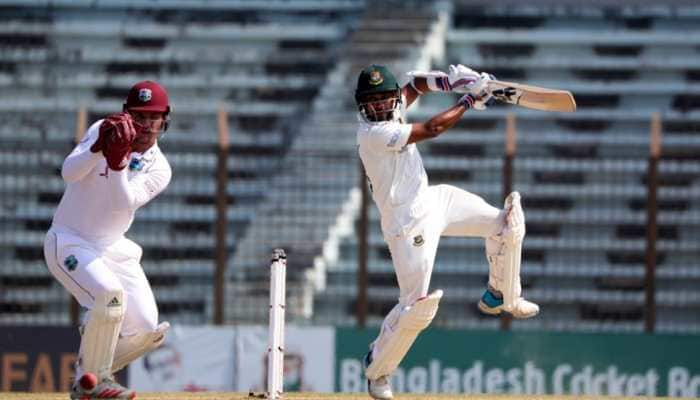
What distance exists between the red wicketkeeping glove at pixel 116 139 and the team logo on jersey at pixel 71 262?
511 mm

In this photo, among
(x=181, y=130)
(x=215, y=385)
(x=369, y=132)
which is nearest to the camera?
(x=369, y=132)

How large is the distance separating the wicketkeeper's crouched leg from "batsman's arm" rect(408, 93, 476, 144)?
67 centimetres

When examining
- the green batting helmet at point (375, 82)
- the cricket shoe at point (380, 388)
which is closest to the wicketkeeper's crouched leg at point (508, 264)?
the cricket shoe at point (380, 388)

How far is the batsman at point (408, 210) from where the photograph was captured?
27.8 feet

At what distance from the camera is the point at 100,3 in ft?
56.2

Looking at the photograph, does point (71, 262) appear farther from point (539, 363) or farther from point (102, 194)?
point (539, 363)

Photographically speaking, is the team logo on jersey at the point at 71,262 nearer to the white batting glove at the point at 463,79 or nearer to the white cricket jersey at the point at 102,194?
the white cricket jersey at the point at 102,194

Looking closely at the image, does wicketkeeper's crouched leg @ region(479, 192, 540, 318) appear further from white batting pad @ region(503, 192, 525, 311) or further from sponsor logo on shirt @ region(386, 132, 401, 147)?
sponsor logo on shirt @ region(386, 132, 401, 147)

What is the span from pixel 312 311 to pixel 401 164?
5955 millimetres

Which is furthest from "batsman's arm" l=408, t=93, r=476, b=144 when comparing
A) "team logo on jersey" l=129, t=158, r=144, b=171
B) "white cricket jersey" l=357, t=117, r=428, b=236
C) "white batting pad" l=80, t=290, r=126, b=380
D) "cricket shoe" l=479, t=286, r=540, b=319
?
"white batting pad" l=80, t=290, r=126, b=380

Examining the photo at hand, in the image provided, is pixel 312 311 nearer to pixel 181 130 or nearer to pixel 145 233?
pixel 145 233

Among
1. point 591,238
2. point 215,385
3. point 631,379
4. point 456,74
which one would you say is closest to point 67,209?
point 456,74

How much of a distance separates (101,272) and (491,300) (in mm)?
2092

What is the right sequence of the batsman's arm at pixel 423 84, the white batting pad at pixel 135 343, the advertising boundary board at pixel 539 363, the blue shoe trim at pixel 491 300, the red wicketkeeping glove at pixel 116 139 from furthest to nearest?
1. the advertising boundary board at pixel 539 363
2. the blue shoe trim at pixel 491 300
3. the batsman's arm at pixel 423 84
4. the white batting pad at pixel 135 343
5. the red wicketkeeping glove at pixel 116 139
